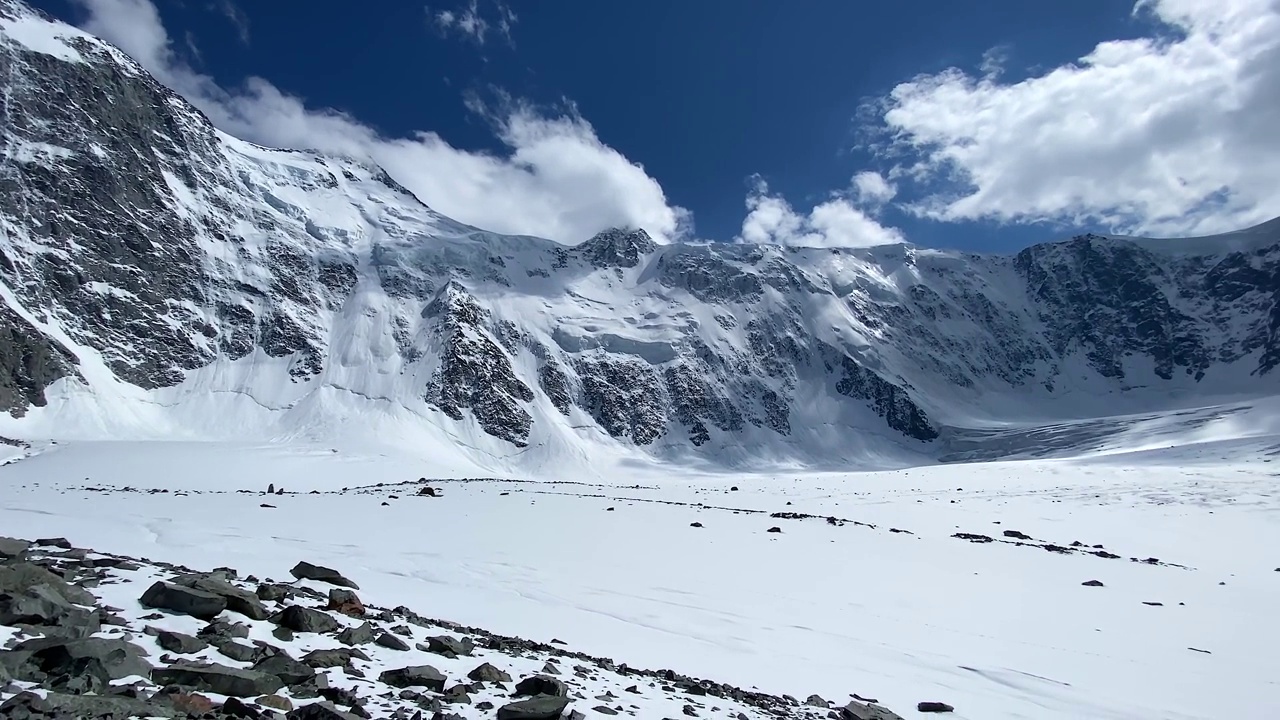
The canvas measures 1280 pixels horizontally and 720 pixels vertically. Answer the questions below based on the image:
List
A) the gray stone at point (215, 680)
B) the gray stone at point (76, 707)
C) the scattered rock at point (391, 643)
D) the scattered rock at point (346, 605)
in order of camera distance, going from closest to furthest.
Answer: the gray stone at point (76, 707) → the gray stone at point (215, 680) → the scattered rock at point (391, 643) → the scattered rock at point (346, 605)

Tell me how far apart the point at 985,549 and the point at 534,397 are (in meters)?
113

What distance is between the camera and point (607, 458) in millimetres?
124625

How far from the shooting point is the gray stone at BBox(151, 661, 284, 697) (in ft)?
21.1

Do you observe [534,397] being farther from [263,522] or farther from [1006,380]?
[1006,380]

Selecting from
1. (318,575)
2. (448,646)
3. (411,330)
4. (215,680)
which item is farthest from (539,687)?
(411,330)

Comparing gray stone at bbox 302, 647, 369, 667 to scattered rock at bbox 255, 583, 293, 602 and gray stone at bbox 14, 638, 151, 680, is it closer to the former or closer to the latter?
gray stone at bbox 14, 638, 151, 680

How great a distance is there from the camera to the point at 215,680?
6492 millimetres

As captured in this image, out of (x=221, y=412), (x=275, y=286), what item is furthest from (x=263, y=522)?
(x=275, y=286)

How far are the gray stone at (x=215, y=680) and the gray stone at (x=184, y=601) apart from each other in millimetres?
1914

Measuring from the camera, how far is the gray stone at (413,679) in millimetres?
7402

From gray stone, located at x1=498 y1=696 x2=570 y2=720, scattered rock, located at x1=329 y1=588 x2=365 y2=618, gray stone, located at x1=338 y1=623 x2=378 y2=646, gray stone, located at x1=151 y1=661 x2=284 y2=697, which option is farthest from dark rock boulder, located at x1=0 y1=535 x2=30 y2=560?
gray stone, located at x1=498 y1=696 x2=570 y2=720

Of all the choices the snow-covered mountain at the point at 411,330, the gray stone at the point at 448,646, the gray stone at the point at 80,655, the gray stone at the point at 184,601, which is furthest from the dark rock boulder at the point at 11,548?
the snow-covered mountain at the point at 411,330

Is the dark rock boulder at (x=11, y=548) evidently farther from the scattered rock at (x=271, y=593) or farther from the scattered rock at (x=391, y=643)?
the scattered rock at (x=391, y=643)

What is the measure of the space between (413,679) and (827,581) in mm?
11927
